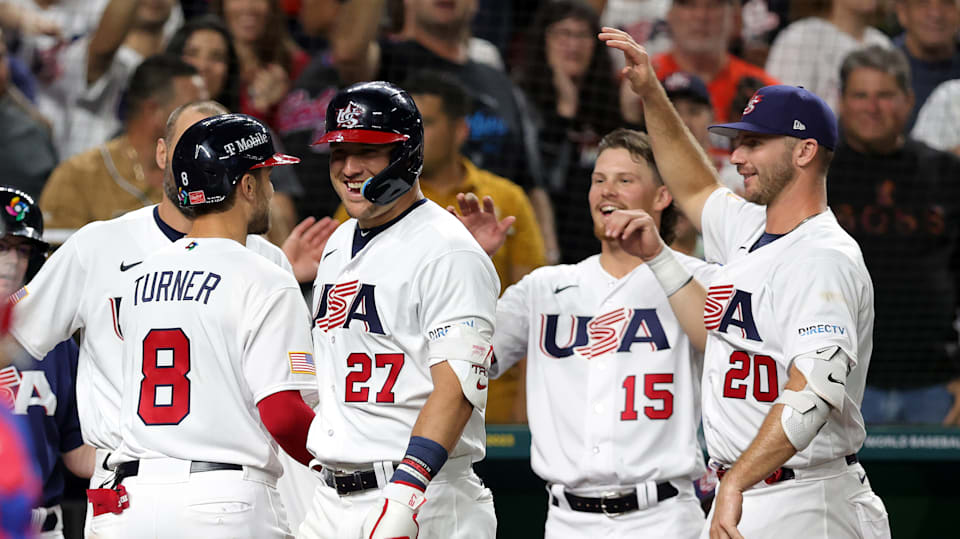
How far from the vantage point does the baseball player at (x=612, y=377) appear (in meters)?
3.62

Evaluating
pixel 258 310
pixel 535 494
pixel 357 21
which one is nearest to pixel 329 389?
pixel 258 310

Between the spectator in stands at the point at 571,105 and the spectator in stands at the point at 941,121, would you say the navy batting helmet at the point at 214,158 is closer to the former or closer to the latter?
the spectator in stands at the point at 571,105

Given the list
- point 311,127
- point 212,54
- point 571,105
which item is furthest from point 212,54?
point 571,105

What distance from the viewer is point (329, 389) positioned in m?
3.07

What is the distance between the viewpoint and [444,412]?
2.76 metres

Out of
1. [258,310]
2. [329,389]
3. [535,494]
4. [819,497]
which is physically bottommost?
[535,494]

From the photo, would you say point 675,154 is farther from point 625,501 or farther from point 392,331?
point 392,331

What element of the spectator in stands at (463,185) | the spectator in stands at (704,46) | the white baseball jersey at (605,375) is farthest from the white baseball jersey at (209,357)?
the spectator in stands at (704,46)

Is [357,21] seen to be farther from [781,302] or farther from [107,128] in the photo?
[781,302]

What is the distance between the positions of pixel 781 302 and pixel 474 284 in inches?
35.1

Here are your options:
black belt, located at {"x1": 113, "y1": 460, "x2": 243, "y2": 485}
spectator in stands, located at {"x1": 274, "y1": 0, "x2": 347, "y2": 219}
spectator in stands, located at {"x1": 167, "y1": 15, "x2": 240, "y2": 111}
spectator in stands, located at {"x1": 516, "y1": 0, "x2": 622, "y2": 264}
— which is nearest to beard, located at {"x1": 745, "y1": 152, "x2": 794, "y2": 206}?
black belt, located at {"x1": 113, "y1": 460, "x2": 243, "y2": 485}

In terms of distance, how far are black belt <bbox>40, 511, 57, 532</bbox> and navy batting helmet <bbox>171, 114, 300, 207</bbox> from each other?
1.33 meters

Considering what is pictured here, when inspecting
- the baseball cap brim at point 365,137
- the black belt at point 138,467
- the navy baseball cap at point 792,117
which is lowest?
the black belt at point 138,467

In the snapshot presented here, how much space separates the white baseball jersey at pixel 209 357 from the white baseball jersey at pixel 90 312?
37 cm
